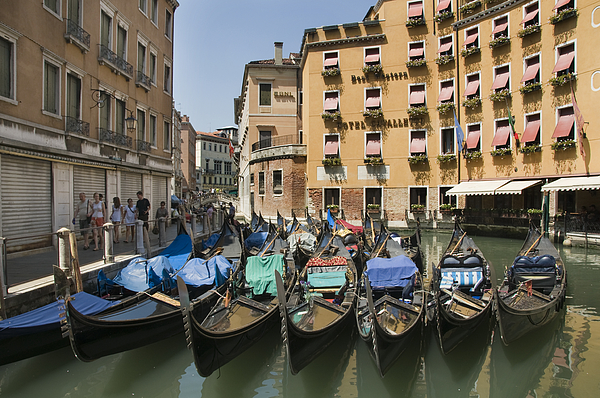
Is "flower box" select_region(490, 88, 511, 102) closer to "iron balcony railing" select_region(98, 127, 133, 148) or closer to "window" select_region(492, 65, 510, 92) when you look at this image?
"window" select_region(492, 65, 510, 92)

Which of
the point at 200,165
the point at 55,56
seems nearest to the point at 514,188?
the point at 55,56

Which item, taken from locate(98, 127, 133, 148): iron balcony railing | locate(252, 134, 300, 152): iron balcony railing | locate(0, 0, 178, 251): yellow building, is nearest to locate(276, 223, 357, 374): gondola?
locate(0, 0, 178, 251): yellow building

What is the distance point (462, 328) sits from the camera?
15.2 feet

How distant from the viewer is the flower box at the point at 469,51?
1614cm

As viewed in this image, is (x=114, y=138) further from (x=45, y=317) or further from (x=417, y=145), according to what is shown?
(x=417, y=145)

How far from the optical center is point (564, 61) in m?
13.2

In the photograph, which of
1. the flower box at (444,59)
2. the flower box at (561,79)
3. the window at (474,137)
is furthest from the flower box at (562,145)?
the flower box at (444,59)

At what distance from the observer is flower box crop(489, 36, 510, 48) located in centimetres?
1511

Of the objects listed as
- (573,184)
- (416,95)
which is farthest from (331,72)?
(573,184)

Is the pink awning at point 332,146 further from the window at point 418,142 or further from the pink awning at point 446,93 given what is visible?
the pink awning at point 446,93

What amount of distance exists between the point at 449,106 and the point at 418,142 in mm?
1942

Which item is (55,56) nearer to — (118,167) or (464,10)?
(118,167)

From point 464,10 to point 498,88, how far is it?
3.83 m

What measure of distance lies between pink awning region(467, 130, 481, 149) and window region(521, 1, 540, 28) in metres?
4.11
